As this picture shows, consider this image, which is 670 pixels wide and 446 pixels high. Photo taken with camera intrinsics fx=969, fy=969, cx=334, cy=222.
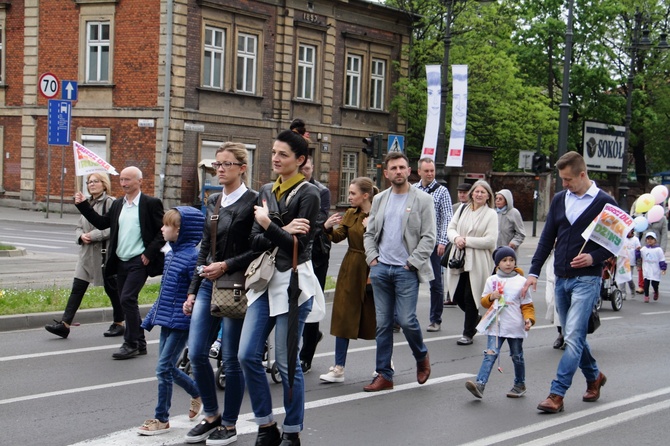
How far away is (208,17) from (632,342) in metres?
24.7

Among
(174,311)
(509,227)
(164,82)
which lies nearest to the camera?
(174,311)

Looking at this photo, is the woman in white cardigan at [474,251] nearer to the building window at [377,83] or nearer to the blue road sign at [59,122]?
the blue road sign at [59,122]

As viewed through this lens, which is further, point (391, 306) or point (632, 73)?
point (632, 73)

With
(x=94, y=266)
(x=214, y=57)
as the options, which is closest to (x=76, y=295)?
(x=94, y=266)

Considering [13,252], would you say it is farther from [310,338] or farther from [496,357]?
[496,357]

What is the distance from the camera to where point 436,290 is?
12055 mm

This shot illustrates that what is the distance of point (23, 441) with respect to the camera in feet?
21.1

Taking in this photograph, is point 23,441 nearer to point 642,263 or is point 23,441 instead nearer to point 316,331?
point 316,331

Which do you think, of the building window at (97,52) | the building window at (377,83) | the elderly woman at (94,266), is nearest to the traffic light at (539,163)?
the building window at (377,83)

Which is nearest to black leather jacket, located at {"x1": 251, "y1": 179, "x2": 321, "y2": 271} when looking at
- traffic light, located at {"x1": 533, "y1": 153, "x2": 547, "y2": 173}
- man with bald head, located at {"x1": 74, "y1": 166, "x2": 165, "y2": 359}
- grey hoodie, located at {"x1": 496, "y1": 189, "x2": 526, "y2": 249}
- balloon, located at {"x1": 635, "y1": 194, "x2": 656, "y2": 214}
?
man with bald head, located at {"x1": 74, "y1": 166, "x2": 165, "y2": 359}

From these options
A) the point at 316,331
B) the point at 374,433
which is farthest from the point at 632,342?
the point at 374,433

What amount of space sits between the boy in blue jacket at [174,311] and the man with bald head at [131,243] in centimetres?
249

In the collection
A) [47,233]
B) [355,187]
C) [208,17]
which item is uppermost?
[208,17]

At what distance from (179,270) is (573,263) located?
10.1 feet
